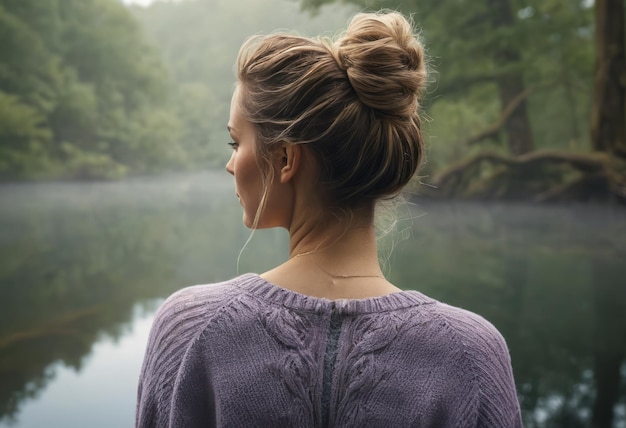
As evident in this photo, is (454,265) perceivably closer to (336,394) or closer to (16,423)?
(16,423)

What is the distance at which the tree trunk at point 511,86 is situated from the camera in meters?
3.59

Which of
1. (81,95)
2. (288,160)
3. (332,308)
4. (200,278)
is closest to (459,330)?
(332,308)

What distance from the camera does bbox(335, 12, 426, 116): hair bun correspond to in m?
0.85

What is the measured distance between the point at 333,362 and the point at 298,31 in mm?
2591

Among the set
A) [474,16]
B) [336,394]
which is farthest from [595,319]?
[336,394]

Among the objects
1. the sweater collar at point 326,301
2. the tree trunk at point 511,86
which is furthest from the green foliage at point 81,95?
the sweater collar at point 326,301

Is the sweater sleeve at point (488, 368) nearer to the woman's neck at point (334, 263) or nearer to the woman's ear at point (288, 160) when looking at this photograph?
the woman's neck at point (334, 263)

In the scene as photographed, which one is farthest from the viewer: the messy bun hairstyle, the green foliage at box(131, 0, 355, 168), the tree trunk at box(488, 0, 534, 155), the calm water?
the green foliage at box(131, 0, 355, 168)

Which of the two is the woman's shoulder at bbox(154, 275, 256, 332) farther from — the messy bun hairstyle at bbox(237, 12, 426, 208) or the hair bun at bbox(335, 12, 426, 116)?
the hair bun at bbox(335, 12, 426, 116)

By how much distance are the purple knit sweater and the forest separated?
2616 millimetres

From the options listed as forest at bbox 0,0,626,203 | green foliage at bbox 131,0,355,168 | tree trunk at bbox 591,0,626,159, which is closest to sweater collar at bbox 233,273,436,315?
forest at bbox 0,0,626,203

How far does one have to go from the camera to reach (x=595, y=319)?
3018 mm

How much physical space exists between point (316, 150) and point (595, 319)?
2.59m

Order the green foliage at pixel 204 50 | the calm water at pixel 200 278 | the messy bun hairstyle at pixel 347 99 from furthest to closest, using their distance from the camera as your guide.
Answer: the green foliage at pixel 204 50 < the calm water at pixel 200 278 < the messy bun hairstyle at pixel 347 99
